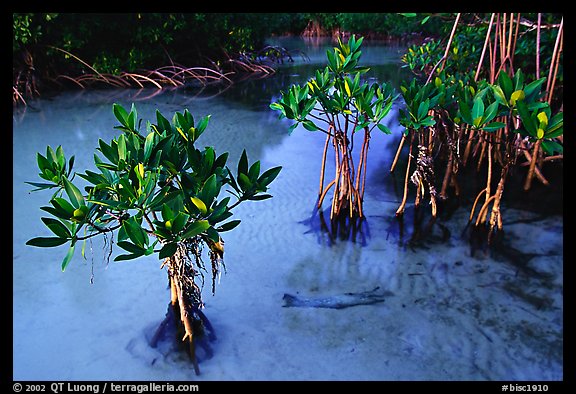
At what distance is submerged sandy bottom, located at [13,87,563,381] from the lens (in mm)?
1405

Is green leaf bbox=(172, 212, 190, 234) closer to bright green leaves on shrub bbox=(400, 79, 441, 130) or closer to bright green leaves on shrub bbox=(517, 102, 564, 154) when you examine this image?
bright green leaves on shrub bbox=(400, 79, 441, 130)

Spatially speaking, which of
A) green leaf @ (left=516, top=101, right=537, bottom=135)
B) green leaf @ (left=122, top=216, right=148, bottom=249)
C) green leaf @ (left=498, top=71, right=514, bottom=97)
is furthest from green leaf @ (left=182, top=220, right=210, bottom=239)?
green leaf @ (left=498, top=71, right=514, bottom=97)

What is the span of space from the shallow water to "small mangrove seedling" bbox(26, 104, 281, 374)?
0.17m

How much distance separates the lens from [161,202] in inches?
48.1

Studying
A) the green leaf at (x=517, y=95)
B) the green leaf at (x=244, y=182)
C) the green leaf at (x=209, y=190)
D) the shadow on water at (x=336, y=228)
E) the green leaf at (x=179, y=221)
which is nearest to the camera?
the green leaf at (x=179, y=221)

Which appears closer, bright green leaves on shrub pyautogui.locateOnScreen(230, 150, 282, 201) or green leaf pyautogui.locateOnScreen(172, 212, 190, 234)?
green leaf pyautogui.locateOnScreen(172, 212, 190, 234)

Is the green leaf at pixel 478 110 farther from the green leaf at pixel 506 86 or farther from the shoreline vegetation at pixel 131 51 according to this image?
the shoreline vegetation at pixel 131 51

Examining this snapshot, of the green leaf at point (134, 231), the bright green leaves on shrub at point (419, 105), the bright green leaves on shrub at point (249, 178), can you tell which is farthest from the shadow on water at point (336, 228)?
the green leaf at point (134, 231)

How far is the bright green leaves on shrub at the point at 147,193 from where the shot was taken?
1182 millimetres
